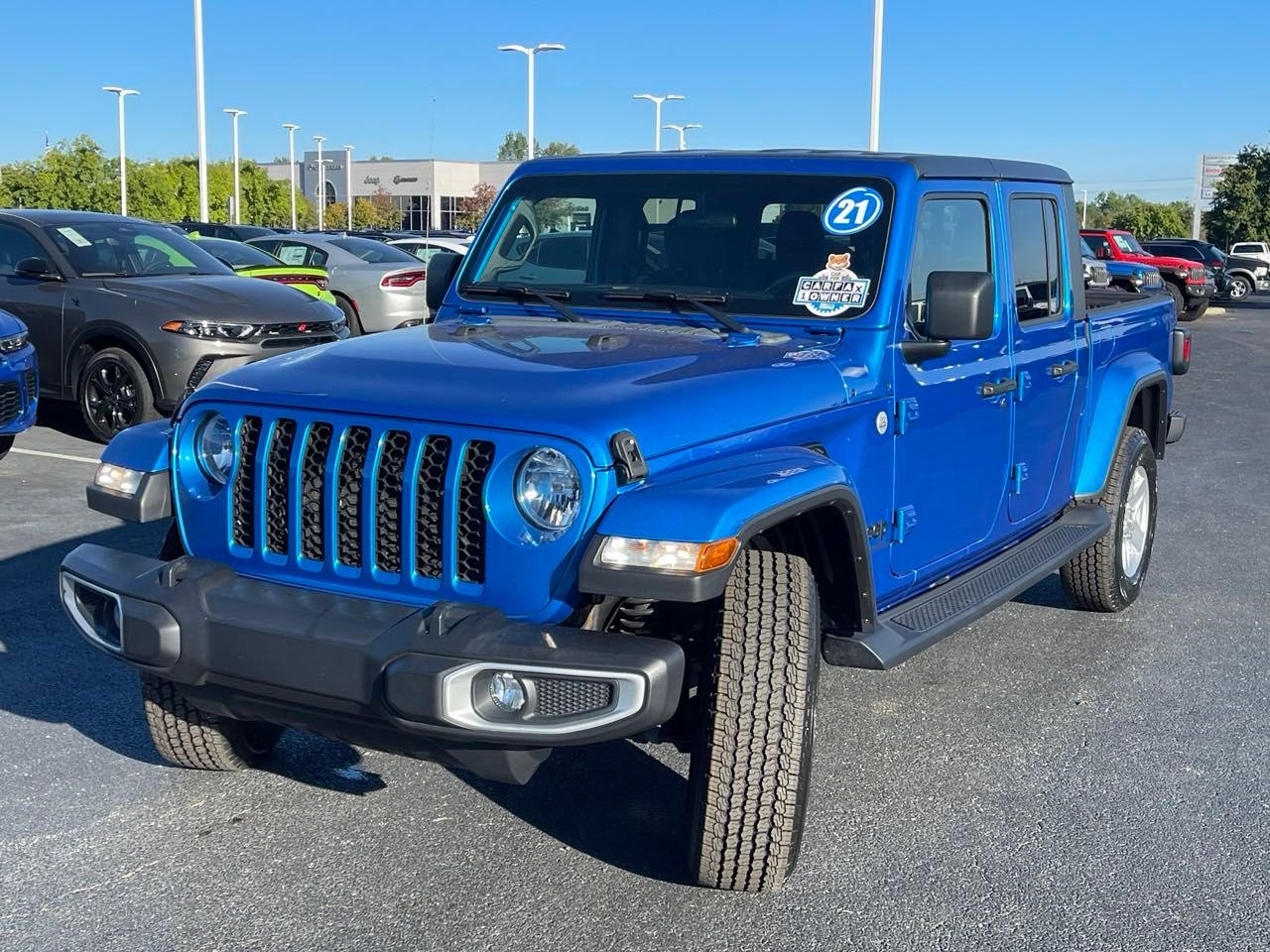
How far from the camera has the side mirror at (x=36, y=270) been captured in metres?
10.3

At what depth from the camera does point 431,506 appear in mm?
3447

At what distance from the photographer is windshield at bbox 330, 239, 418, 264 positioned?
56.5 ft

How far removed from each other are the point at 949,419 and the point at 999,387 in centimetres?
45

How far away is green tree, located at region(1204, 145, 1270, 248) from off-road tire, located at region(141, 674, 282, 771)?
47158 mm

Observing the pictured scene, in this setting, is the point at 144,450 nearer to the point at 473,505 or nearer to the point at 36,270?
the point at 473,505

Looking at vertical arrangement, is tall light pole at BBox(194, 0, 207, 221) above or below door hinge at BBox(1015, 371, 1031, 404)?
above

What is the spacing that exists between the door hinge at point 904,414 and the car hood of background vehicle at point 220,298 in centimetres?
669

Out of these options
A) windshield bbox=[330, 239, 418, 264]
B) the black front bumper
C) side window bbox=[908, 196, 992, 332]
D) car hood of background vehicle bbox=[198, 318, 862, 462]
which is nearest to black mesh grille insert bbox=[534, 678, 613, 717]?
the black front bumper

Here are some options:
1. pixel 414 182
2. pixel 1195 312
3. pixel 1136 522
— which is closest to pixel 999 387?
pixel 1136 522

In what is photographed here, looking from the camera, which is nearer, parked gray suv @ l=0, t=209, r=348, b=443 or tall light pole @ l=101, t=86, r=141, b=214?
parked gray suv @ l=0, t=209, r=348, b=443

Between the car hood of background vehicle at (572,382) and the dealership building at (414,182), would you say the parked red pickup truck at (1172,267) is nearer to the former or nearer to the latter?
the car hood of background vehicle at (572,382)

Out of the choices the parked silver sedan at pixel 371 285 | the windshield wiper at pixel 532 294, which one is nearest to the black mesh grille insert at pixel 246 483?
the windshield wiper at pixel 532 294

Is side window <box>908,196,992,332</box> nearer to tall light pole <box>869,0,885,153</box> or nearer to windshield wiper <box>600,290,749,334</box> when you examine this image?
windshield wiper <box>600,290,749,334</box>

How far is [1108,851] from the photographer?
3.93 m
